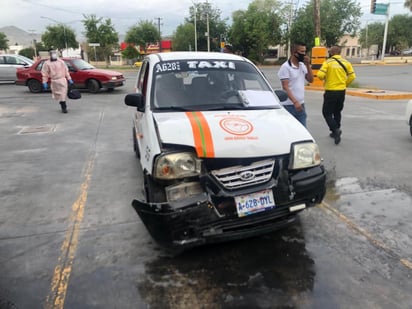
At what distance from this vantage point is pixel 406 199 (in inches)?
177

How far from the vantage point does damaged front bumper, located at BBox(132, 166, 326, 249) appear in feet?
9.46

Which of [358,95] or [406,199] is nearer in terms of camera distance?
[406,199]

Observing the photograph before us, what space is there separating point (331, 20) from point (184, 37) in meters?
23.6

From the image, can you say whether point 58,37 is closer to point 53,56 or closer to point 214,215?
point 53,56

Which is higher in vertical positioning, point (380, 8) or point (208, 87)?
point (380, 8)

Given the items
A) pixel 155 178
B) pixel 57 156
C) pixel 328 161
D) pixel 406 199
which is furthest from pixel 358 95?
pixel 155 178

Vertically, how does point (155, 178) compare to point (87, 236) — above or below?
above

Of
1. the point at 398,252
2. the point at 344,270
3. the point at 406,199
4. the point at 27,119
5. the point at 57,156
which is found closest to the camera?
the point at 344,270

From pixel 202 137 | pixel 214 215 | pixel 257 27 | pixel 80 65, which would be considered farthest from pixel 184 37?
pixel 214 215

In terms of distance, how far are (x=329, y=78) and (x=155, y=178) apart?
4863 mm

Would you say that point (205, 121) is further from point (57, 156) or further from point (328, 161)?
point (57, 156)

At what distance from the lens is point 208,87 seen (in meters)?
4.31

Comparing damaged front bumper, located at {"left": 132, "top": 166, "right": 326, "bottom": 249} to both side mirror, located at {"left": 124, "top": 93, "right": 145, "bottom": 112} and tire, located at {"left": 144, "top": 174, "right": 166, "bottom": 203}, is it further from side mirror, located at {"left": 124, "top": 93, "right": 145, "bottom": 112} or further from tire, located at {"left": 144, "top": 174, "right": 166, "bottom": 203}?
side mirror, located at {"left": 124, "top": 93, "right": 145, "bottom": 112}

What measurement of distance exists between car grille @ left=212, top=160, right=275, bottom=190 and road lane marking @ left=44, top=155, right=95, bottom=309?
5.07ft
